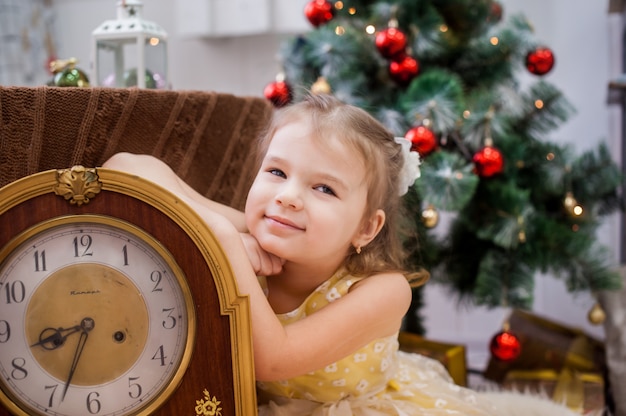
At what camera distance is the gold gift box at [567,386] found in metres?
1.58

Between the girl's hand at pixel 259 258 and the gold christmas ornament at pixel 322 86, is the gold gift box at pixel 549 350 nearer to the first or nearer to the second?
the gold christmas ornament at pixel 322 86

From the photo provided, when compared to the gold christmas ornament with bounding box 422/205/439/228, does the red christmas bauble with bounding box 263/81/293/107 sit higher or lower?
higher

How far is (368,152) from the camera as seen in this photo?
0.94 m

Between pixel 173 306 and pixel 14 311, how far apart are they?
0.17 meters

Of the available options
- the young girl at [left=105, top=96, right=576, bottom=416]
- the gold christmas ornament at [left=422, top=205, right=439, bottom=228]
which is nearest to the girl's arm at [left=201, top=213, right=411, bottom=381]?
the young girl at [left=105, top=96, right=576, bottom=416]

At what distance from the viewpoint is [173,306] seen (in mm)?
765

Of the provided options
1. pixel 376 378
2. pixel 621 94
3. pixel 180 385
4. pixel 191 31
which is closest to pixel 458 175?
pixel 376 378

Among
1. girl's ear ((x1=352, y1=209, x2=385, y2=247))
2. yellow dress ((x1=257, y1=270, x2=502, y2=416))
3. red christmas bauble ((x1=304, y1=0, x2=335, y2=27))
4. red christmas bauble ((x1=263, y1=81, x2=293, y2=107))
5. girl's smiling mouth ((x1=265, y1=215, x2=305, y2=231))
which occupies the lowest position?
yellow dress ((x1=257, y1=270, x2=502, y2=416))

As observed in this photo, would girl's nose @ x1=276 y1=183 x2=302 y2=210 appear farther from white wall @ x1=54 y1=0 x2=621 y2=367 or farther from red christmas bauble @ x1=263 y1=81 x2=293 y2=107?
white wall @ x1=54 y1=0 x2=621 y2=367

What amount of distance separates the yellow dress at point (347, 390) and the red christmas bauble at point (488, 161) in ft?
2.10

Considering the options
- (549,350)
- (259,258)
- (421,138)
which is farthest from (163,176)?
(549,350)

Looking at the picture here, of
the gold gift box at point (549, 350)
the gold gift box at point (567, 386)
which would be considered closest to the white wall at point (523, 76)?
the gold gift box at point (549, 350)

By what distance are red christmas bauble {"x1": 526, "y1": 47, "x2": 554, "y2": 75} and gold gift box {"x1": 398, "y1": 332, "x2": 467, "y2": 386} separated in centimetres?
74

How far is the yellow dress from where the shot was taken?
38.2 inches
